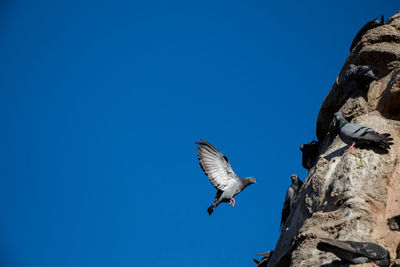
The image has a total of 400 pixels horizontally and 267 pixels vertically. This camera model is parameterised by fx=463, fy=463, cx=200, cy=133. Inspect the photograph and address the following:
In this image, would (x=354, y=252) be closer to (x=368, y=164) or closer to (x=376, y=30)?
(x=368, y=164)

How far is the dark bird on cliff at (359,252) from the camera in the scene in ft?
18.2

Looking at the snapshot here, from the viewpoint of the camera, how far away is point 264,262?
880cm

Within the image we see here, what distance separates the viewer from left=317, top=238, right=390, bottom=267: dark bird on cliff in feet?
18.2

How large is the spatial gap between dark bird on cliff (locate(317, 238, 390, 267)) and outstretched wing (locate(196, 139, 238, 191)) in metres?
4.99

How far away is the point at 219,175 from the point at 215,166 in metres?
0.26

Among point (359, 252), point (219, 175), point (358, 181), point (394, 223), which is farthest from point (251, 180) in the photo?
point (359, 252)

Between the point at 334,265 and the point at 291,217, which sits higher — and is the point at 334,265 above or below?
below

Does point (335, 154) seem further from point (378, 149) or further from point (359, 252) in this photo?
point (359, 252)

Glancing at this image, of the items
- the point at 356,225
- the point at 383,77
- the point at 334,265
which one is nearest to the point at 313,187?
the point at 356,225

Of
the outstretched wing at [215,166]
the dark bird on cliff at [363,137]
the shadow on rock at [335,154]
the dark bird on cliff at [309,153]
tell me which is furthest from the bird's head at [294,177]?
the dark bird on cliff at [363,137]

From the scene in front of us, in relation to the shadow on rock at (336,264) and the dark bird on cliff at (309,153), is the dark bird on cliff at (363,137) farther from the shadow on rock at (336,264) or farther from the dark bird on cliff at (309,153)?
the dark bird on cliff at (309,153)

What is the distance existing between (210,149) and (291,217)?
8.53ft

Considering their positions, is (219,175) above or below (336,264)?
above

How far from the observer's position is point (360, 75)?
9.08 meters
